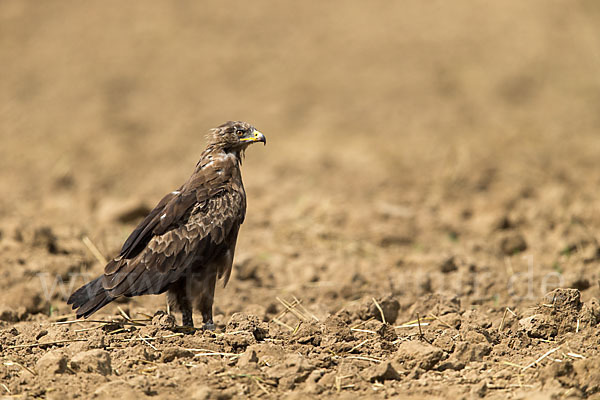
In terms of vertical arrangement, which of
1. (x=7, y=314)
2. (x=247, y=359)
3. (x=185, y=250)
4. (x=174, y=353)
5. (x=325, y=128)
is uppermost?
(x=325, y=128)

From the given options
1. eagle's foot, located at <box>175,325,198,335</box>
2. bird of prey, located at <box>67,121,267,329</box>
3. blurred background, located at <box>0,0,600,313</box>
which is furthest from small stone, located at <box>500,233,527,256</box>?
eagle's foot, located at <box>175,325,198,335</box>

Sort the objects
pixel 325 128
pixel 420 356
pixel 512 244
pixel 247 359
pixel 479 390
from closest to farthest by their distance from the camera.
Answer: pixel 479 390 → pixel 247 359 → pixel 420 356 → pixel 512 244 → pixel 325 128

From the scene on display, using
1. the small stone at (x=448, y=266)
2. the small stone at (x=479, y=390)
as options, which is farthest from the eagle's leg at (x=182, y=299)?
the small stone at (x=448, y=266)

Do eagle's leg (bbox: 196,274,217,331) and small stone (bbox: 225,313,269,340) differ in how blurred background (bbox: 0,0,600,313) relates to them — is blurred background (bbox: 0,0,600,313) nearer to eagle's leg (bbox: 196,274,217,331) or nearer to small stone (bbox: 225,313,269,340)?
eagle's leg (bbox: 196,274,217,331)

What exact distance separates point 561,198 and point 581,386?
294 inches

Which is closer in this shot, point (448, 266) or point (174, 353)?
point (174, 353)

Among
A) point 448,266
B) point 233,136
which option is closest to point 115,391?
point 233,136

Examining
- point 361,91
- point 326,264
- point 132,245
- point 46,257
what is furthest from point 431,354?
point 361,91

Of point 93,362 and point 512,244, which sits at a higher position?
point 93,362

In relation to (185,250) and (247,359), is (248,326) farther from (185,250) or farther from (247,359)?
(185,250)

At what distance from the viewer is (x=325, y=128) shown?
57.3 ft

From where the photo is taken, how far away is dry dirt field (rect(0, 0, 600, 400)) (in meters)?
5.77

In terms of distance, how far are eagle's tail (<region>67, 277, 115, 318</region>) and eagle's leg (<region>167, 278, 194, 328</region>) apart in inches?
26.0

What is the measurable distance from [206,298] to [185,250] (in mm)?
468
